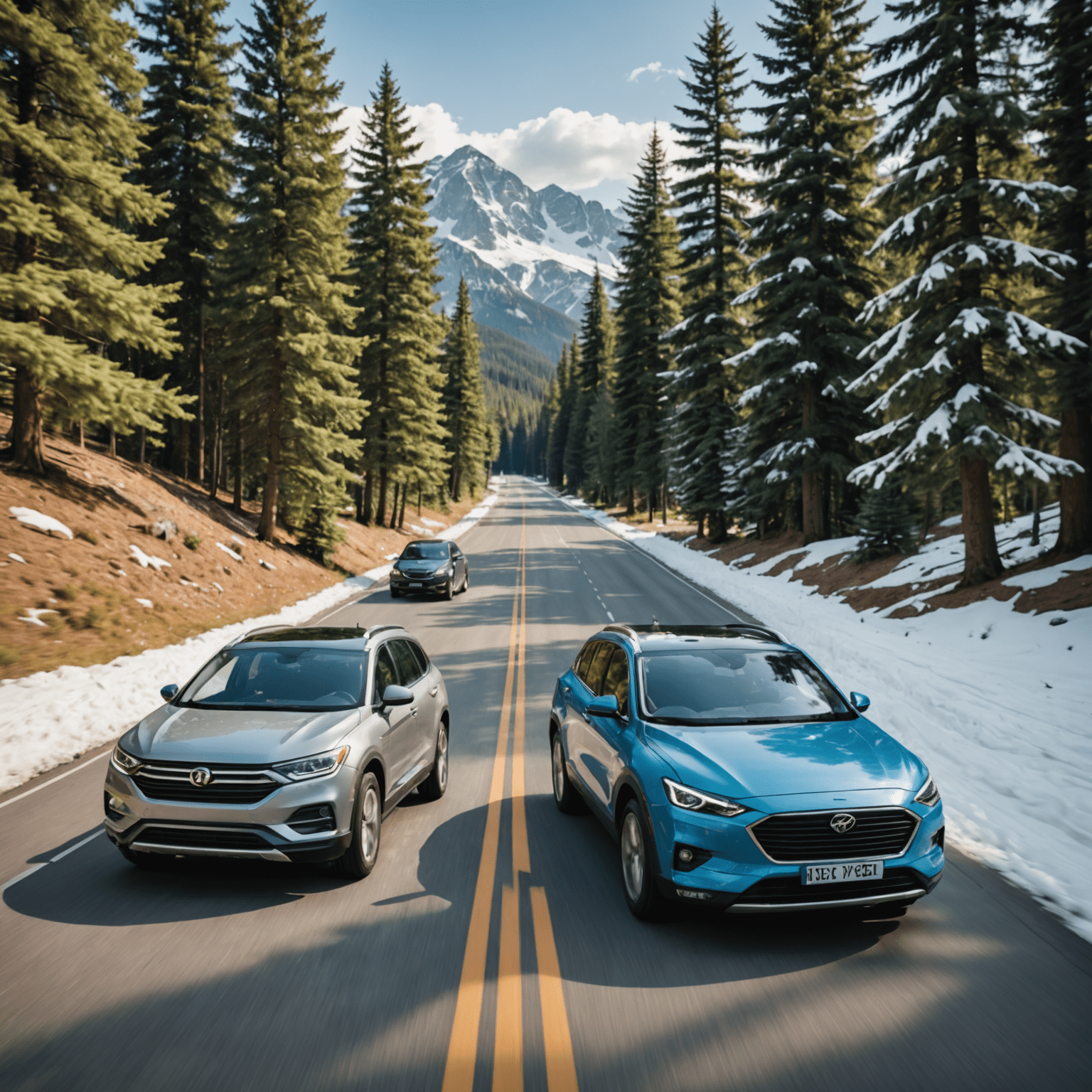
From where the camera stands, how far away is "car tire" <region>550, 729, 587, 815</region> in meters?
6.72

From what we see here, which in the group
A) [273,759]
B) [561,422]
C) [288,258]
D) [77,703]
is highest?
[561,422]

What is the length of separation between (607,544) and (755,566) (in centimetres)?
1299

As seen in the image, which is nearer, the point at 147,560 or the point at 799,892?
the point at 799,892

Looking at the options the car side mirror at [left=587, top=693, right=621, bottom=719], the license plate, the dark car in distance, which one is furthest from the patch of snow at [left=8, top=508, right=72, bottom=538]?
the license plate

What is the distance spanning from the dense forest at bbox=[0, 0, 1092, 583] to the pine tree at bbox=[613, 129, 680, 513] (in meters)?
0.26

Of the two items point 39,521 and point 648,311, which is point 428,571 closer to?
point 39,521

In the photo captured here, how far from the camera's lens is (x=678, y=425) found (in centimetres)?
3747

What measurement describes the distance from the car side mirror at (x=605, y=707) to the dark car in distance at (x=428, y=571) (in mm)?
16989

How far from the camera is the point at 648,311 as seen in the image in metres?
47.1

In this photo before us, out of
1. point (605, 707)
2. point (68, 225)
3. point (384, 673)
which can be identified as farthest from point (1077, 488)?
point (68, 225)

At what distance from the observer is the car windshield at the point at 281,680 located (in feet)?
19.5

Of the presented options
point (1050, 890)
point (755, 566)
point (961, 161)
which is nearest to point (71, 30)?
point (961, 161)

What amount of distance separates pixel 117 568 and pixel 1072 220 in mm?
20968

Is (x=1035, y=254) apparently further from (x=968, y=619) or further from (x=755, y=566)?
(x=755, y=566)
